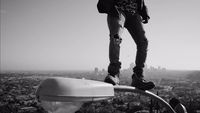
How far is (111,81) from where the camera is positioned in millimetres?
1914

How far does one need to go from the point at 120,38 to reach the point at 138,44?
37 cm

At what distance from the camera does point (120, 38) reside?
2.06m

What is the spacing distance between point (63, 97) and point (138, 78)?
1.33m

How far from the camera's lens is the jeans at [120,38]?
2.04m

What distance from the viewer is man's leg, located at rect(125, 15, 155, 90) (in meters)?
2.29

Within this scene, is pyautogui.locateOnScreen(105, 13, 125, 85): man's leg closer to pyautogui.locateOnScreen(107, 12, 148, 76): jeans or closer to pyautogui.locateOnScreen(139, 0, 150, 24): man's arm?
pyautogui.locateOnScreen(107, 12, 148, 76): jeans

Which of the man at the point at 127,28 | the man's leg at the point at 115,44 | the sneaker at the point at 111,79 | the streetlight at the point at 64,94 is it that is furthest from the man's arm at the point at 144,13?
the streetlight at the point at 64,94

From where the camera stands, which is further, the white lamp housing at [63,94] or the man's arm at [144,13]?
the man's arm at [144,13]

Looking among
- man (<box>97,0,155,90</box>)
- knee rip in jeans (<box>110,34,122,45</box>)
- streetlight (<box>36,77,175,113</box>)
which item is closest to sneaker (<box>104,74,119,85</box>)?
man (<box>97,0,155,90</box>)

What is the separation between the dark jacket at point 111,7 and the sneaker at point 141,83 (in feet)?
1.98

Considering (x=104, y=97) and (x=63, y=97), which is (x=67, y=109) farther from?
(x=104, y=97)

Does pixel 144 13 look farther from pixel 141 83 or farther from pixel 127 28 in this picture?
pixel 141 83

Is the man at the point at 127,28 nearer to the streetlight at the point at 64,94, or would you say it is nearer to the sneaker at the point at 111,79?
the sneaker at the point at 111,79

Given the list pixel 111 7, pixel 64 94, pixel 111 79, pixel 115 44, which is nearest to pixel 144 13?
pixel 111 7
